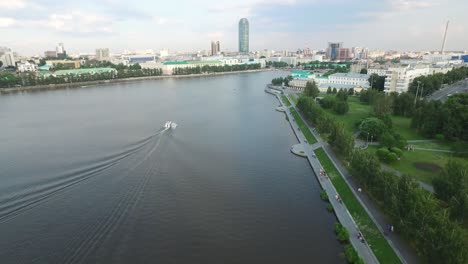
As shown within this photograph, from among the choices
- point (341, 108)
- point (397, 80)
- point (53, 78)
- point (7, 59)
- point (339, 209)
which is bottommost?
point (339, 209)

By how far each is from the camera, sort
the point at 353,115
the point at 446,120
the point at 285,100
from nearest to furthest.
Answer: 1. the point at 446,120
2. the point at 353,115
3. the point at 285,100

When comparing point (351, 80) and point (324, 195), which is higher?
point (351, 80)

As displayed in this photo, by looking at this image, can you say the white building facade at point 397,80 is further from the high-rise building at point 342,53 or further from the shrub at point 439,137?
the high-rise building at point 342,53

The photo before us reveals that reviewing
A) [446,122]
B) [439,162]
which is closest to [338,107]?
[446,122]

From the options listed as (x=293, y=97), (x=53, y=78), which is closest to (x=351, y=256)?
(x=293, y=97)

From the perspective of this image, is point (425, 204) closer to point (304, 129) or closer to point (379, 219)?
point (379, 219)

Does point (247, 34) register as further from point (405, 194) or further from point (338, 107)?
point (405, 194)

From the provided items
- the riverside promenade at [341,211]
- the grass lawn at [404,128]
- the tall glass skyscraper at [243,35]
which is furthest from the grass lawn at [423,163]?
the tall glass skyscraper at [243,35]
